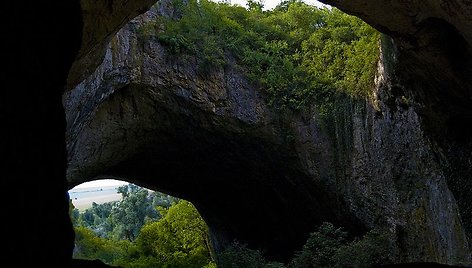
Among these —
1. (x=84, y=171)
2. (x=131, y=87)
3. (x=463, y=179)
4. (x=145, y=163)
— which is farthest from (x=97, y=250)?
(x=463, y=179)

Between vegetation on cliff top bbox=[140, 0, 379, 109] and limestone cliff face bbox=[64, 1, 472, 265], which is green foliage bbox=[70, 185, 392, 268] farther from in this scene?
vegetation on cliff top bbox=[140, 0, 379, 109]

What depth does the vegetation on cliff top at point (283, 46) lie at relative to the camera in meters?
10.6

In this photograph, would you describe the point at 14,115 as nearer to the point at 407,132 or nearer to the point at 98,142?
the point at 407,132

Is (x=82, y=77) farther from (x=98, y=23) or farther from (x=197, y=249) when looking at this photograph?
(x=197, y=249)

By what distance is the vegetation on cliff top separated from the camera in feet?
34.8

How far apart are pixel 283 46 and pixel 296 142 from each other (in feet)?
9.34

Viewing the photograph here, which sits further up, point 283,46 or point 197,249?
point 283,46

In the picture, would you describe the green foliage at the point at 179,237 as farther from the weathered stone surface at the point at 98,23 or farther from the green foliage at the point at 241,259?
the weathered stone surface at the point at 98,23

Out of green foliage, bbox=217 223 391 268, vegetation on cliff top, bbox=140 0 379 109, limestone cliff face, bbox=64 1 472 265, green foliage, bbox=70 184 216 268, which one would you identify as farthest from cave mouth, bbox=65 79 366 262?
green foliage, bbox=70 184 216 268

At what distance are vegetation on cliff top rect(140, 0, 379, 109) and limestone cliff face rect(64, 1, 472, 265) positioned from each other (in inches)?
13.0

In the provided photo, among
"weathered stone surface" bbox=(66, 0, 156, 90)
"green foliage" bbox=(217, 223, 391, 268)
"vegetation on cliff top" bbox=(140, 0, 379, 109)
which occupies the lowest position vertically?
"green foliage" bbox=(217, 223, 391, 268)

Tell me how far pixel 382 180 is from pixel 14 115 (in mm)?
8759

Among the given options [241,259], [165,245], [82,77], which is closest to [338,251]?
[241,259]

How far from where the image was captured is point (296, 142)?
36.9ft
